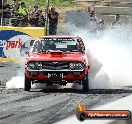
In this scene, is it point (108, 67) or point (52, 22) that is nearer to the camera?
point (108, 67)

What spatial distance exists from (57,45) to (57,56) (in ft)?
2.68

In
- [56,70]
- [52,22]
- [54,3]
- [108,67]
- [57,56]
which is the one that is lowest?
[54,3]

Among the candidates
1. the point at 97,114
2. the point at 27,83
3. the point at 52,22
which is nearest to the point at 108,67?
the point at 27,83

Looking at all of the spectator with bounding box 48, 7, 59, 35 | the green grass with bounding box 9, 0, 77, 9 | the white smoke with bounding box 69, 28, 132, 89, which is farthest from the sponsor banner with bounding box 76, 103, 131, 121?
the green grass with bounding box 9, 0, 77, 9

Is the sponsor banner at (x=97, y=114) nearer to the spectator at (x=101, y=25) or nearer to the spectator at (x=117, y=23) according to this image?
the spectator at (x=101, y=25)

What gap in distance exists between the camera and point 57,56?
44.8 feet

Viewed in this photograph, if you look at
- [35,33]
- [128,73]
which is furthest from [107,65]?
[35,33]

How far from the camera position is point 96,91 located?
44.9 ft

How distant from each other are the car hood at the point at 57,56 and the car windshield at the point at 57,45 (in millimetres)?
322

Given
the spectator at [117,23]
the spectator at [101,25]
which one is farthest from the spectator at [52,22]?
the spectator at [117,23]

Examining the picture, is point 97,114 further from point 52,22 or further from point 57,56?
point 52,22

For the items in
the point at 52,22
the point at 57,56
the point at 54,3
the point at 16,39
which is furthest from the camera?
the point at 54,3

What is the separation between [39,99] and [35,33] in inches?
438

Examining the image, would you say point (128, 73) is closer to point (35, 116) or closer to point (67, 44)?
point (67, 44)
